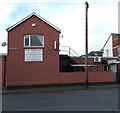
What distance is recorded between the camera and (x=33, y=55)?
17.4m

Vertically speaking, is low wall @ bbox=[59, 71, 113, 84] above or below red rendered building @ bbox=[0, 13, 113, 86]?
below

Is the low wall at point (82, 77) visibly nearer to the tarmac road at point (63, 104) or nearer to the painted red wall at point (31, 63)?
the painted red wall at point (31, 63)

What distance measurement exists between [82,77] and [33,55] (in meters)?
5.96

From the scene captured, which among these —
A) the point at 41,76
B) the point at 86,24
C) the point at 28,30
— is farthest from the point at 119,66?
the point at 28,30

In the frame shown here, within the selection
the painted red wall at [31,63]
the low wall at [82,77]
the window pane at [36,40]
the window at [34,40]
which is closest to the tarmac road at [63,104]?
the painted red wall at [31,63]

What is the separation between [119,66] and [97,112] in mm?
17294

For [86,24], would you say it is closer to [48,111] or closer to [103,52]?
[48,111]

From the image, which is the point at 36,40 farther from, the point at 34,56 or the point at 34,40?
the point at 34,56

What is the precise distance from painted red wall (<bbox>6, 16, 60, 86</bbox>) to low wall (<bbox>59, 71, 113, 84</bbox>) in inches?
35.4

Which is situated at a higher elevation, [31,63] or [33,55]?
[33,55]

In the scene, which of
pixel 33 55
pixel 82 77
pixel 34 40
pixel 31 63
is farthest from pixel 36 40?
pixel 82 77

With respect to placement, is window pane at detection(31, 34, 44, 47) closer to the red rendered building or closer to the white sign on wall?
the red rendered building

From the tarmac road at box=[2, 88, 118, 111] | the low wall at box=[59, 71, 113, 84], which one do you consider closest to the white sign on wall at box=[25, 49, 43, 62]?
the low wall at box=[59, 71, 113, 84]

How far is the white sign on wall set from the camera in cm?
1730
